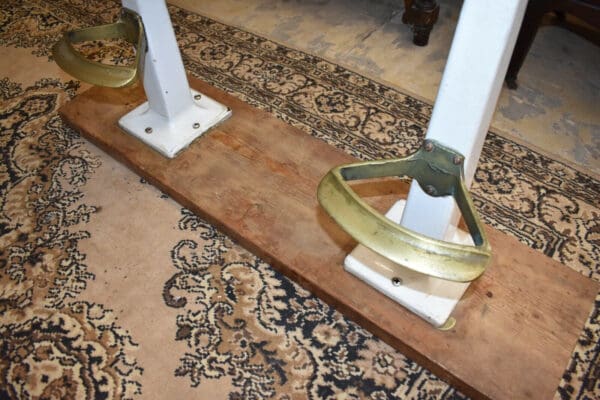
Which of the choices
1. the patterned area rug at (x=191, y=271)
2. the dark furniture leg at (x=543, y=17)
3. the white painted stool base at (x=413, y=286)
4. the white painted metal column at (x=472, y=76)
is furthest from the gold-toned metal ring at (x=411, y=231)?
the dark furniture leg at (x=543, y=17)

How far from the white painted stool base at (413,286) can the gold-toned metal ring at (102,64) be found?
477 millimetres

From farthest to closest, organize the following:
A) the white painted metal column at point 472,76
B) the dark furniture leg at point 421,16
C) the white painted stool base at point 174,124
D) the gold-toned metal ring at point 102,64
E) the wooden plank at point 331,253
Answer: the dark furniture leg at point 421,16 < the white painted stool base at point 174,124 < the gold-toned metal ring at point 102,64 < the wooden plank at point 331,253 < the white painted metal column at point 472,76

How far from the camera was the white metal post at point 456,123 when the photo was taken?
1.43ft

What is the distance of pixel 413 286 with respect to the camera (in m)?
0.68

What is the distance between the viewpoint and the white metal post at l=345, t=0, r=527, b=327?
437mm

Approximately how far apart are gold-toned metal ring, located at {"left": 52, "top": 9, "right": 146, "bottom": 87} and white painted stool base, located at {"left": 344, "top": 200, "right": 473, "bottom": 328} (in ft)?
1.57

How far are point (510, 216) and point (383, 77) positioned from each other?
0.51 meters

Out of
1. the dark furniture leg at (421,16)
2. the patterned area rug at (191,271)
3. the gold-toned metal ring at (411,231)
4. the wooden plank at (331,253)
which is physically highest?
the gold-toned metal ring at (411,231)

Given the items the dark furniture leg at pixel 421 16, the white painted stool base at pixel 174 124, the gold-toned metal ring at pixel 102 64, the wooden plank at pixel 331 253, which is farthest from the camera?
the dark furniture leg at pixel 421 16

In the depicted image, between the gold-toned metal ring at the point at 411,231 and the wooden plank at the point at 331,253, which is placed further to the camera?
the wooden plank at the point at 331,253

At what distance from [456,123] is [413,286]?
273 mm

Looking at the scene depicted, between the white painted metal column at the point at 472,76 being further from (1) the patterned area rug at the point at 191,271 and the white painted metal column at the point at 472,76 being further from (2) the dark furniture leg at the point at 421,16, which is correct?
(2) the dark furniture leg at the point at 421,16

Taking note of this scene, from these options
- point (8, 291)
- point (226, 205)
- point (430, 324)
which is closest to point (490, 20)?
point (430, 324)

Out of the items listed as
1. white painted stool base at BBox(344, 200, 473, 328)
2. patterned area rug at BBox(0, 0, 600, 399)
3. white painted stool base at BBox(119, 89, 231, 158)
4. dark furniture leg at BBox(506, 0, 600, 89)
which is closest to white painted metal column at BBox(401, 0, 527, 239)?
white painted stool base at BBox(344, 200, 473, 328)
